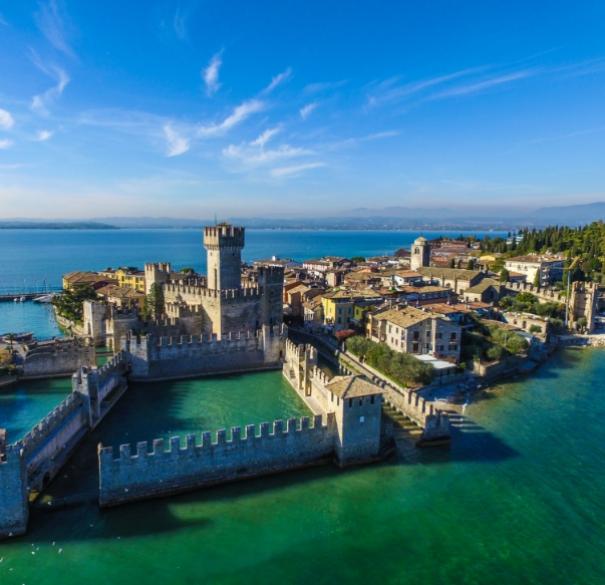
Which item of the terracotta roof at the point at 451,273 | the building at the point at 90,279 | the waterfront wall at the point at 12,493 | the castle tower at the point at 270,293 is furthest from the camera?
the terracotta roof at the point at 451,273

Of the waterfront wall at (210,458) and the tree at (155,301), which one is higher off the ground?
the tree at (155,301)

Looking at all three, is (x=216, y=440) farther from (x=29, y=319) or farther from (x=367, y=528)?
(x=29, y=319)

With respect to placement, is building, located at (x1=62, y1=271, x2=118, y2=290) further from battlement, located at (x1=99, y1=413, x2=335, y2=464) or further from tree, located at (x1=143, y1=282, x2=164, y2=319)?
battlement, located at (x1=99, y1=413, x2=335, y2=464)

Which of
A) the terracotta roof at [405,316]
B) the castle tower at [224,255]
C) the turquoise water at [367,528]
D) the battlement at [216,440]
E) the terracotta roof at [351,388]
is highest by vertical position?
the castle tower at [224,255]

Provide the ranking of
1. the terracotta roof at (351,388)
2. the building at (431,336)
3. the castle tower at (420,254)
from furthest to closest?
1. the castle tower at (420,254)
2. the building at (431,336)
3. the terracotta roof at (351,388)

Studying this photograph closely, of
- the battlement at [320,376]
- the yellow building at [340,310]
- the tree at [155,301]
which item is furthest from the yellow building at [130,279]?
the battlement at [320,376]

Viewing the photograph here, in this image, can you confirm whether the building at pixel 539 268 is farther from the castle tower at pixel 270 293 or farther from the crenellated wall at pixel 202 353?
the crenellated wall at pixel 202 353
